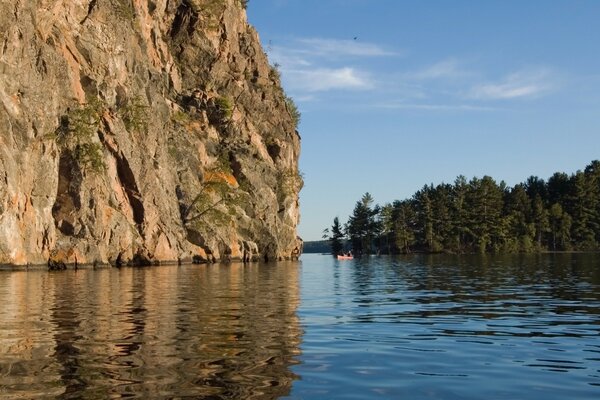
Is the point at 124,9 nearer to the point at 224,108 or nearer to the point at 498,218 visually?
the point at 224,108

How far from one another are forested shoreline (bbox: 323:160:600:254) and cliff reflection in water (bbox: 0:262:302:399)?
151 meters

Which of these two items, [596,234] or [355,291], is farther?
[596,234]

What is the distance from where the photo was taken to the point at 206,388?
9938 millimetres

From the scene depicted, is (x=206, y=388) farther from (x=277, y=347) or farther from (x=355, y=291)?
(x=355, y=291)

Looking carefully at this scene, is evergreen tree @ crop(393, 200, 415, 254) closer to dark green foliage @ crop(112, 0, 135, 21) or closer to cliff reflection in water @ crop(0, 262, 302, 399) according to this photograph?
dark green foliage @ crop(112, 0, 135, 21)

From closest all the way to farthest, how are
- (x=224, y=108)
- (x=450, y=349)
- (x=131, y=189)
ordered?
(x=450, y=349) → (x=131, y=189) → (x=224, y=108)

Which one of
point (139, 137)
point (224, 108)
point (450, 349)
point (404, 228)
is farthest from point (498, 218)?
point (450, 349)

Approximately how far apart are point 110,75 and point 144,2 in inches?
1011

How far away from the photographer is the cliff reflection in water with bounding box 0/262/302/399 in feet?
32.9

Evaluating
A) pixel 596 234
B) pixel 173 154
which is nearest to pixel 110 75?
pixel 173 154

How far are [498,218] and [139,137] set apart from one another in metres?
117

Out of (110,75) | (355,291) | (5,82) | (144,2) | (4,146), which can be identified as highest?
(144,2)

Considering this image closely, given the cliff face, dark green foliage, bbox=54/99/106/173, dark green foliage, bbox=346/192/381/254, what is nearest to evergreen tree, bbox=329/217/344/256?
dark green foliage, bbox=346/192/381/254

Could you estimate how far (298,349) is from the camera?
550 inches
